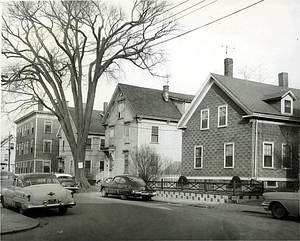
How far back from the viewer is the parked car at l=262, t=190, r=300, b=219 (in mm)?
12243

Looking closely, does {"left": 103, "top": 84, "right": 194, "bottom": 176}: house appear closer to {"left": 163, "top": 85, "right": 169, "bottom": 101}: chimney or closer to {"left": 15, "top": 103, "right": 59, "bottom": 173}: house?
{"left": 163, "top": 85, "right": 169, "bottom": 101}: chimney

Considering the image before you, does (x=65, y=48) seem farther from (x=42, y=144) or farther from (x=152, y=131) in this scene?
(x=42, y=144)

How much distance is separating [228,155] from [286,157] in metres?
3.65

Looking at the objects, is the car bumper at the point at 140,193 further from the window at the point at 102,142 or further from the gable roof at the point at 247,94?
the window at the point at 102,142

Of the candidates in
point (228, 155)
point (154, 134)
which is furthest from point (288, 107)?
point (154, 134)

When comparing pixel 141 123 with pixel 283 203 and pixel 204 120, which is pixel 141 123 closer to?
pixel 204 120

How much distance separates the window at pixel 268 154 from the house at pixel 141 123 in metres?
13.7

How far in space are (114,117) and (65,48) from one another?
462 inches

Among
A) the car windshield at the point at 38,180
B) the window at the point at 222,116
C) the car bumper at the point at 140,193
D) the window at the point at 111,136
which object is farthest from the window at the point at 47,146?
the car windshield at the point at 38,180

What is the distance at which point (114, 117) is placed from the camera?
132 feet

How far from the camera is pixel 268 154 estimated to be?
2369cm

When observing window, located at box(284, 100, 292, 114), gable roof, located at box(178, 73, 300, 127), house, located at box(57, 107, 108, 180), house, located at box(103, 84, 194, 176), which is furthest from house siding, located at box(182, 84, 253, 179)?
house, located at box(57, 107, 108, 180)

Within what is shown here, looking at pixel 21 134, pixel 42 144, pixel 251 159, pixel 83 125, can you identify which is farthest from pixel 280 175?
pixel 21 134

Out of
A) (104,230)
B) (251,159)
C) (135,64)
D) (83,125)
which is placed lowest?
(104,230)
